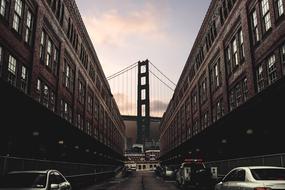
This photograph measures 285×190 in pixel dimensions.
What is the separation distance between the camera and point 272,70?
69.8 ft

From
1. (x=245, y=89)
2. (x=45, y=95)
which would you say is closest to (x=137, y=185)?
(x=45, y=95)

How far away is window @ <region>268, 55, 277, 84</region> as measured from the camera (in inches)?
824

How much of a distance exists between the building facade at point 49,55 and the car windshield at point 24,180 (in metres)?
Result: 4.34

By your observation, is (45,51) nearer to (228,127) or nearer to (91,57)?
(228,127)

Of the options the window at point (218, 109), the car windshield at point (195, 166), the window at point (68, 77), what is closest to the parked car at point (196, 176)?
the car windshield at point (195, 166)

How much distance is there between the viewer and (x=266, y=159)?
16094 millimetres

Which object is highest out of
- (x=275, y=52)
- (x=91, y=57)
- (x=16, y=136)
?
(x=91, y=57)

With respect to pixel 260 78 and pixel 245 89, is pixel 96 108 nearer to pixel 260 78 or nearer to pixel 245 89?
pixel 245 89

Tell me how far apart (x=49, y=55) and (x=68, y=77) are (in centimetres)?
→ 654

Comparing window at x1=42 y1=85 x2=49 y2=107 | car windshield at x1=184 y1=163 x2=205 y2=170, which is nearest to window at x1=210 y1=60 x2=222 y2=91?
car windshield at x1=184 y1=163 x2=205 y2=170

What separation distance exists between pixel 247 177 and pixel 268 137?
44.8ft

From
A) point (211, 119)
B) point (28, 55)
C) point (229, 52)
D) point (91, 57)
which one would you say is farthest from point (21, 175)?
point (91, 57)

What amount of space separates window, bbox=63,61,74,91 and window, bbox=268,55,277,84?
19.1m

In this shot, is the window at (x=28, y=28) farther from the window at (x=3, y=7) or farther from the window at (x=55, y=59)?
the window at (x=55, y=59)
